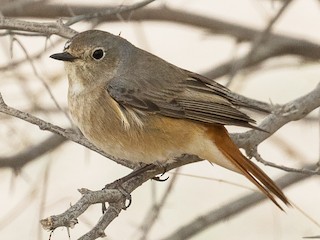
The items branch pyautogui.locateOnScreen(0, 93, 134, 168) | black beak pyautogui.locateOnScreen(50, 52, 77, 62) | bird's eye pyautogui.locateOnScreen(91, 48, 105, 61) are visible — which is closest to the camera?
branch pyautogui.locateOnScreen(0, 93, 134, 168)

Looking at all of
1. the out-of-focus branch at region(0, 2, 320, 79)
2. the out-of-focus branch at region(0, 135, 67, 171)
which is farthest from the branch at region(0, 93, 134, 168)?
the out-of-focus branch at region(0, 2, 320, 79)

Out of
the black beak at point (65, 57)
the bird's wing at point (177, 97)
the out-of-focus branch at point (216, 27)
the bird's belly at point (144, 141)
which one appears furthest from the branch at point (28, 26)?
the out-of-focus branch at point (216, 27)

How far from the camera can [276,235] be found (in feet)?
23.3

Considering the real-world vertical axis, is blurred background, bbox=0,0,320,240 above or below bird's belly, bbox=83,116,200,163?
above

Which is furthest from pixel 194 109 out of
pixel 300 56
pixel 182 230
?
pixel 300 56

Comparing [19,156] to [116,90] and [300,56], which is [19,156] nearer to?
[116,90]

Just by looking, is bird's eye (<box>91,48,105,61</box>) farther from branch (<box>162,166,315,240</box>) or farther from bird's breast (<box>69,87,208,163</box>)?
branch (<box>162,166,315,240</box>)

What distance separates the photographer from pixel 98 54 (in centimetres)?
492

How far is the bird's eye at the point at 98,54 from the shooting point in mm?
4878

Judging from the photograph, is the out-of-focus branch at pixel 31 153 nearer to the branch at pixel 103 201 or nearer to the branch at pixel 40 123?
the branch at pixel 40 123

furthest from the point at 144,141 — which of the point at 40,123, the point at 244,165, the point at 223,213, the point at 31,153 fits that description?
the point at 31,153

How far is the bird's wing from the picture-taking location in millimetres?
4574

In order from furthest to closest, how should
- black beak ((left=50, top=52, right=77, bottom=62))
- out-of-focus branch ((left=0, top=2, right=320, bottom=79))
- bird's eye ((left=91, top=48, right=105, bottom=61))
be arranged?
out-of-focus branch ((left=0, top=2, right=320, bottom=79)), bird's eye ((left=91, top=48, right=105, bottom=61)), black beak ((left=50, top=52, right=77, bottom=62))

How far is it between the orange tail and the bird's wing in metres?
0.09
